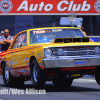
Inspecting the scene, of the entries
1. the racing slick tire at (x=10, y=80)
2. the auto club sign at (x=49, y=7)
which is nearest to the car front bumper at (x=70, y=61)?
the racing slick tire at (x=10, y=80)

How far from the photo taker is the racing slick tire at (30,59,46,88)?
805 centimetres

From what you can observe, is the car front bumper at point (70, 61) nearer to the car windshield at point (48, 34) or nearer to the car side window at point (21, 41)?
the car windshield at point (48, 34)

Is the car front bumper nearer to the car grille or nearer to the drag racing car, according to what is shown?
the drag racing car

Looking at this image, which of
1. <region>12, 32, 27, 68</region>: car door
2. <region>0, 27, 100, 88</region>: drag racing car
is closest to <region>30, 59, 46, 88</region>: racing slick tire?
<region>0, 27, 100, 88</region>: drag racing car

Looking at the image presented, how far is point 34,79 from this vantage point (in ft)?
27.9

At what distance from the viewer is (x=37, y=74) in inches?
320

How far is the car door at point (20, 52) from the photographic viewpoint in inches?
359

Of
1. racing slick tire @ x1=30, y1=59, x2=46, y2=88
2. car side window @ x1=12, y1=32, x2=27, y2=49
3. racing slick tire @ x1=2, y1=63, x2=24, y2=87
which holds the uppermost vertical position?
car side window @ x1=12, y1=32, x2=27, y2=49

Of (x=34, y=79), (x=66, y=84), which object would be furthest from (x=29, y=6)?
(x=34, y=79)

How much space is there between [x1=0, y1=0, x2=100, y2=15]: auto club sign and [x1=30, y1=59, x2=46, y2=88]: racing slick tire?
19.2 m

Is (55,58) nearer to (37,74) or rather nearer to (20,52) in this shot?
(37,74)

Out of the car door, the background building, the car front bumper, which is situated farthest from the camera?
the background building

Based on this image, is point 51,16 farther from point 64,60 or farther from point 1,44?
point 64,60

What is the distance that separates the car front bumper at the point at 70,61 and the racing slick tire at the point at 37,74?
0.26 meters
